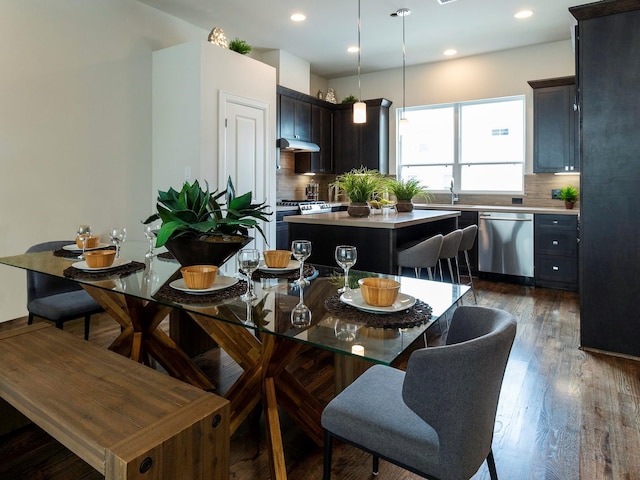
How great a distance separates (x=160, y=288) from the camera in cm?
172

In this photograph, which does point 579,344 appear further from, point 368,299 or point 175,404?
point 175,404

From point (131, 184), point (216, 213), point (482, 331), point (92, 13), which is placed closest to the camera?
point (482, 331)

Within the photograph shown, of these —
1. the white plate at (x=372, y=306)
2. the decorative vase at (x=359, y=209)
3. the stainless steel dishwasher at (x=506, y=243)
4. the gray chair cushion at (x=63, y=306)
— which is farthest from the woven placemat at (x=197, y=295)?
the stainless steel dishwasher at (x=506, y=243)

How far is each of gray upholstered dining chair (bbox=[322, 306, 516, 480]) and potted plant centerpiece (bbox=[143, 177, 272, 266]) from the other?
0.82 metres

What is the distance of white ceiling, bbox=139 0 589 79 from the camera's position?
438 cm

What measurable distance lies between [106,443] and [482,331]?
1101 mm

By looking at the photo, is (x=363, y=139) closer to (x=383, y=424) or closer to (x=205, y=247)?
(x=205, y=247)

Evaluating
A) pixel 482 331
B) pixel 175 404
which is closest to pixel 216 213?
pixel 175 404

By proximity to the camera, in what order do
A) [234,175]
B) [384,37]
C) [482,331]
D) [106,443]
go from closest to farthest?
1. [106,443]
2. [482,331]
3. [234,175]
4. [384,37]

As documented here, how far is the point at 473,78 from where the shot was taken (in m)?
5.98

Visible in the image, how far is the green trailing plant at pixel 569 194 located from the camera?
5.07 meters

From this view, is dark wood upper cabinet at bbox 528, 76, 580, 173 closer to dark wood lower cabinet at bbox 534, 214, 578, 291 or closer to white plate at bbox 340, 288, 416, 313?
dark wood lower cabinet at bbox 534, 214, 578, 291

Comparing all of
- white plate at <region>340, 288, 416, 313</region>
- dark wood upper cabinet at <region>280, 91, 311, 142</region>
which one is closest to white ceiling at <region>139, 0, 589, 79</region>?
dark wood upper cabinet at <region>280, 91, 311, 142</region>

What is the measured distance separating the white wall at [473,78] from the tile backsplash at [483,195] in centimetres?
26
